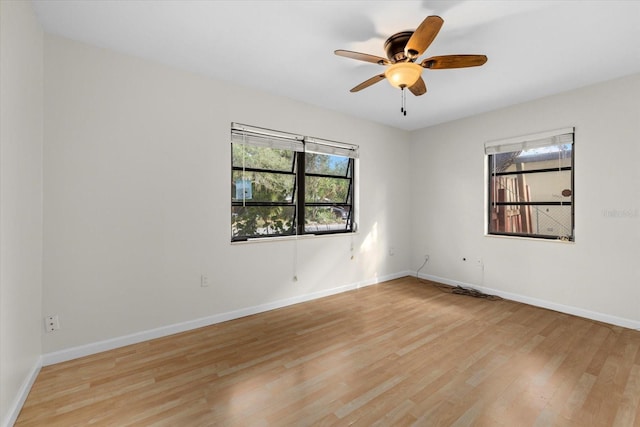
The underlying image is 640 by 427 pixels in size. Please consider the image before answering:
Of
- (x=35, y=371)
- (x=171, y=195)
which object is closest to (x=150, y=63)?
(x=171, y=195)

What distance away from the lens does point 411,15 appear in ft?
6.86

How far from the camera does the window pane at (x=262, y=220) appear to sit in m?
3.40

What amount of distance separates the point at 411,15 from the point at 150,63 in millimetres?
2458

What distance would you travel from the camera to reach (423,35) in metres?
1.86

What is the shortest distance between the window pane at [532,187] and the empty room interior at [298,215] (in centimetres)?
3

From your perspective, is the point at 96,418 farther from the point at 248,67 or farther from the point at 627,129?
the point at 627,129

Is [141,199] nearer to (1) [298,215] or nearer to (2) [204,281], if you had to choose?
(2) [204,281]

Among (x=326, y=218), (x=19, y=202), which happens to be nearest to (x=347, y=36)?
→ (x=326, y=218)

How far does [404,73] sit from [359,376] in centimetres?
245

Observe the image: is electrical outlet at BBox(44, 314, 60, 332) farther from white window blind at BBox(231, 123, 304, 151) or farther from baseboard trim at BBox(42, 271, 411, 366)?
white window blind at BBox(231, 123, 304, 151)

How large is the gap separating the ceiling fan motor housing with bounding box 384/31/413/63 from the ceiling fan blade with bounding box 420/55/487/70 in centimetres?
21

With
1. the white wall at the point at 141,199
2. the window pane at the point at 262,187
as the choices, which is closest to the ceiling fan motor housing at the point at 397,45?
the white wall at the point at 141,199

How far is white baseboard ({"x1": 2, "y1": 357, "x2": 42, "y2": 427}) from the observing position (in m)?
1.64

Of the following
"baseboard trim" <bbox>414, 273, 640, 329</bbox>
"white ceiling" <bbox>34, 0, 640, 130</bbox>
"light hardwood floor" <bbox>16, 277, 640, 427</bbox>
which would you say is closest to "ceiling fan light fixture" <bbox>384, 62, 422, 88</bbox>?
"white ceiling" <bbox>34, 0, 640, 130</bbox>
